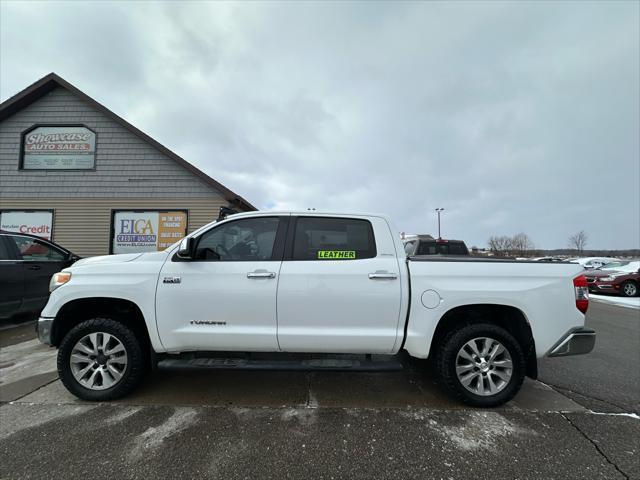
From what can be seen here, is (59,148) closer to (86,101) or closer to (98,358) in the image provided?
(86,101)

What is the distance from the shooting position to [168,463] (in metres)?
2.12

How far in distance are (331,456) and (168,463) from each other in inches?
46.5

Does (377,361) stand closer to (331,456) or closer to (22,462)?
(331,456)

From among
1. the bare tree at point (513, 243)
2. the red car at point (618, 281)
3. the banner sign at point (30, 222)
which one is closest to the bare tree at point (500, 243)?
the bare tree at point (513, 243)

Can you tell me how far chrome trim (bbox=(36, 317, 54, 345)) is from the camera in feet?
9.54

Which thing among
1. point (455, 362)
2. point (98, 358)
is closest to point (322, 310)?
point (455, 362)

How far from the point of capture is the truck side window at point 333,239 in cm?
296

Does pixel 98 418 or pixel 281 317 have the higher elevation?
pixel 281 317

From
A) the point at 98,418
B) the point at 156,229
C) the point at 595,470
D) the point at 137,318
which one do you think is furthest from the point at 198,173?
the point at 595,470

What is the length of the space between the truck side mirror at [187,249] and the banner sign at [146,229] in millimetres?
6714

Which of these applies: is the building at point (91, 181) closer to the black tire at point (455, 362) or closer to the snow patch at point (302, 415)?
the snow patch at point (302, 415)

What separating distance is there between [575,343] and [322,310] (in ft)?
7.89

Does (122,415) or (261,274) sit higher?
(261,274)

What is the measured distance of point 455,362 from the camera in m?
2.84
